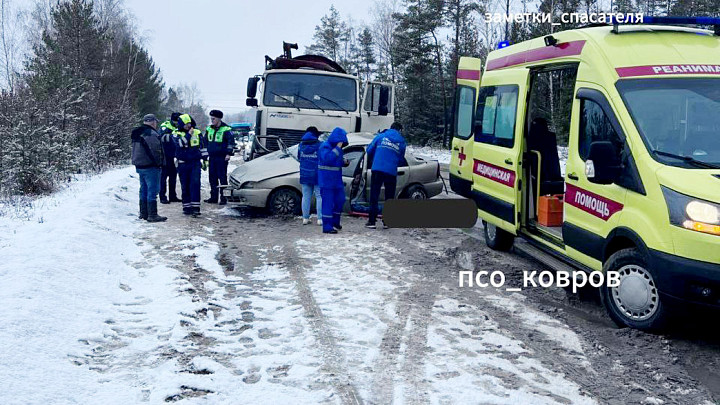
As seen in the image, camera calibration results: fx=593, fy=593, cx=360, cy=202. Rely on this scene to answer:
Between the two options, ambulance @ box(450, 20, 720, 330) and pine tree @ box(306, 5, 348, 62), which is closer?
ambulance @ box(450, 20, 720, 330)

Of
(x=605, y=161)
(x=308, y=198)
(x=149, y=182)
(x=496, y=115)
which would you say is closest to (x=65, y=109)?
(x=149, y=182)

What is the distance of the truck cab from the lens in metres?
13.3

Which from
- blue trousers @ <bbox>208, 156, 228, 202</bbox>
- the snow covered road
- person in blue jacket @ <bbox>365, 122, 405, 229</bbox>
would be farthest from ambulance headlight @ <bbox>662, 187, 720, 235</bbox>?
blue trousers @ <bbox>208, 156, 228, 202</bbox>

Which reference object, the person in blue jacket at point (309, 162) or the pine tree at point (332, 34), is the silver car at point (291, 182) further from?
the pine tree at point (332, 34)

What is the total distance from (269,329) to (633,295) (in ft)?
10.4

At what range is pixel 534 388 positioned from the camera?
415 centimetres

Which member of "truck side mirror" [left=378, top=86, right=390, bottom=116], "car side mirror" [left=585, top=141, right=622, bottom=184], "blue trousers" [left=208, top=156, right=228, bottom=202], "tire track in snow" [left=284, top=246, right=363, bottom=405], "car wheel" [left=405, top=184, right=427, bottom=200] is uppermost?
"truck side mirror" [left=378, top=86, right=390, bottom=116]

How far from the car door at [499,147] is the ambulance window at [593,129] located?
136 cm

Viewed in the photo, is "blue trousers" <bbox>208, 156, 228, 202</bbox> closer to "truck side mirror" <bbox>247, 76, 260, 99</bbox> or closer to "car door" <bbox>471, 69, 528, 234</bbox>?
"truck side mirror" <bbox>247, 76, 260, 99</bbox>

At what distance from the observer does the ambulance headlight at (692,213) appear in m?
4.40

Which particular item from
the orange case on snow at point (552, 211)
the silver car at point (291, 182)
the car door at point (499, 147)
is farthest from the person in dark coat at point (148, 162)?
the orange case on snow at point (552, 211)

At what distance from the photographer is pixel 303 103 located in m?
13.4

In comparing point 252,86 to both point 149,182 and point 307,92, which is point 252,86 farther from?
point 149,182

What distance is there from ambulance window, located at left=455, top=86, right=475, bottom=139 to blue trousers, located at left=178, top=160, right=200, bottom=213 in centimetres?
482
